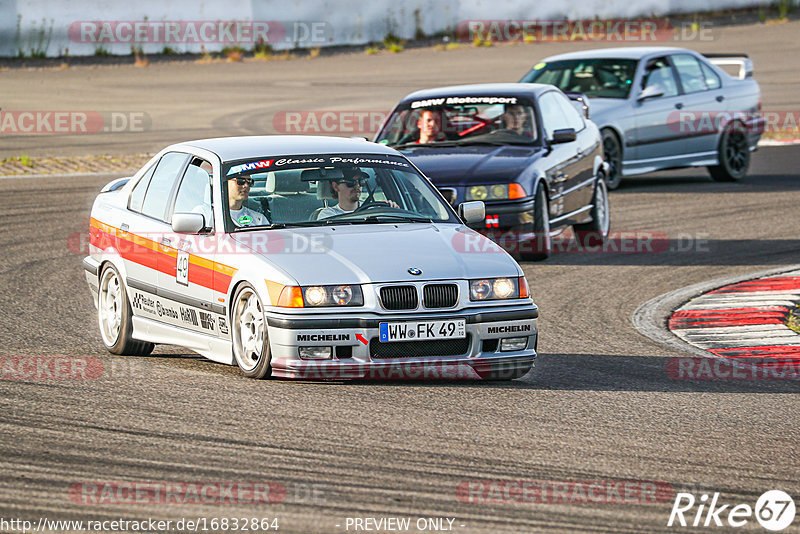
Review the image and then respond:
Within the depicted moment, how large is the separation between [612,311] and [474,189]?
2294mm

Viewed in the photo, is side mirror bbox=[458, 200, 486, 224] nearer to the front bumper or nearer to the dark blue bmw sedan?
the front bumper

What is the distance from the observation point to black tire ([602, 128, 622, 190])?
1796cm

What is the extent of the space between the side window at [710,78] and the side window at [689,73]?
74mm

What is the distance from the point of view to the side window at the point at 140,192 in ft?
30.9

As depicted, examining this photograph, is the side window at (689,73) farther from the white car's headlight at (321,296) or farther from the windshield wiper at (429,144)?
the white car's headlight at (321,296)

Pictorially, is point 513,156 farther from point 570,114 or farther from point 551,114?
point 570,114

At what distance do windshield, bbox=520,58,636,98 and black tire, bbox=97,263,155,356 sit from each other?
10104 mm

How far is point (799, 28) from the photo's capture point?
1644 inches

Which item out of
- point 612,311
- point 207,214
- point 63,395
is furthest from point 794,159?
point 63,395

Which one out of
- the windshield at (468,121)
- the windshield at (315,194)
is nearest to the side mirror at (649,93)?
the windshield at (468,121)

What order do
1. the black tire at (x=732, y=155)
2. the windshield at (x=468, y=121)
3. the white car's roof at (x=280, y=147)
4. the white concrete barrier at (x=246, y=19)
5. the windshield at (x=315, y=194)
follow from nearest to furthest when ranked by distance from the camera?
the windshield at (x=315, y=194) → the white car's roof at (x=280, y=147) → the windshield at (x=468, y=121) → the black tire at (x=732, y=155) → the white concrete barrier at (x=246, y=19)

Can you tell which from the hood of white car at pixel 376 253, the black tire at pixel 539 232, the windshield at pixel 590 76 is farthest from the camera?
the windshield at pixel 590 76

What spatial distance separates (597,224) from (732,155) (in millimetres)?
5549

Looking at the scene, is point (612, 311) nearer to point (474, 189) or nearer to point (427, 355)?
point (474, 189)
